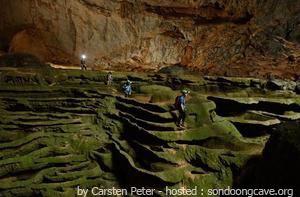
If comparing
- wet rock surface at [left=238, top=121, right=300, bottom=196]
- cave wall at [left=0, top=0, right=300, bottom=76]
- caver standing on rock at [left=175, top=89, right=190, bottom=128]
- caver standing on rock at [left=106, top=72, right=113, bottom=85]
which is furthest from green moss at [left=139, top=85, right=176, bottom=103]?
cave wall at [left=0, top=0, right=300, bottom=76]

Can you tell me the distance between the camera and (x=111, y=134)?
35.6 feet

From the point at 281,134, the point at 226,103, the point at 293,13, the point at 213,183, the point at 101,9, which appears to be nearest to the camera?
the point at 281,134

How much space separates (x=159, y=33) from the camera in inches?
789

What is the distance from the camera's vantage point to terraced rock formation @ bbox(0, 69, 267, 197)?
348 inches

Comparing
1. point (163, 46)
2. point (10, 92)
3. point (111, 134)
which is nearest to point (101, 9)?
point (163, 46)

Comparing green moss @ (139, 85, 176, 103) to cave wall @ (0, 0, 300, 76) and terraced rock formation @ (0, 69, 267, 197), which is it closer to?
terraced rock formation @ (0, 69, 267, 197)

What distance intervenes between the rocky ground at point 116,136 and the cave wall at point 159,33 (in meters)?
5.65

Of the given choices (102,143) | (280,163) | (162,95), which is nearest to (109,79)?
(162,95)

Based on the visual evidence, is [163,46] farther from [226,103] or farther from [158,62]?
[226,103]

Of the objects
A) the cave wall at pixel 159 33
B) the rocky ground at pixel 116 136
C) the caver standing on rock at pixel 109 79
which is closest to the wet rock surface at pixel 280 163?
the rocky ground at pixel 116 136

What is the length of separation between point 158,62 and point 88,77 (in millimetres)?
7777

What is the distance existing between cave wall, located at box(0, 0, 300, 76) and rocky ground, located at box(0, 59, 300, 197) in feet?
18.5

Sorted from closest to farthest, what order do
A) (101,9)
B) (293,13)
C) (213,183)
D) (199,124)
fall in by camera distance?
(213,183) < (199,124) < (101,9) < (293,13)

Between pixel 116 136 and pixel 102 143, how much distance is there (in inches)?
22.3
